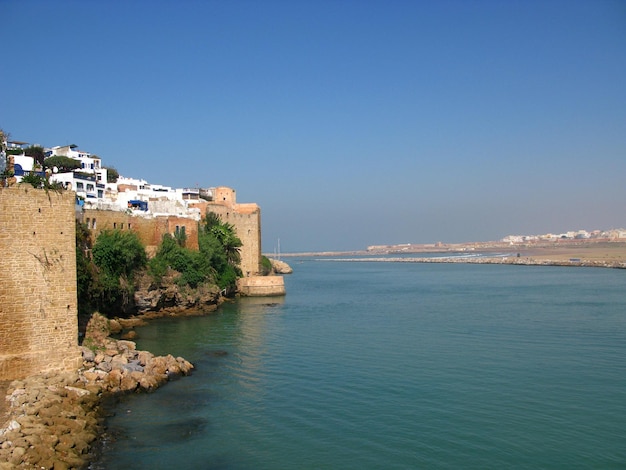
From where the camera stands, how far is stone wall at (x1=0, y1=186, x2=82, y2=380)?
12336 millimetres

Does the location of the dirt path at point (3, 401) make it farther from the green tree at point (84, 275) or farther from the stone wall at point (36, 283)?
the green tree at point (84, 275)

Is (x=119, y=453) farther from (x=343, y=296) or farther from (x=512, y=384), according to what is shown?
(x=343, y=296)

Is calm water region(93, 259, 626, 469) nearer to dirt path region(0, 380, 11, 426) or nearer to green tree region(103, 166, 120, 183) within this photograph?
dirt path region(0, 380, 11, 426)

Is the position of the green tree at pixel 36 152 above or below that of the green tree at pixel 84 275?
above

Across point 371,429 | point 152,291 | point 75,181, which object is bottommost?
point 371,429

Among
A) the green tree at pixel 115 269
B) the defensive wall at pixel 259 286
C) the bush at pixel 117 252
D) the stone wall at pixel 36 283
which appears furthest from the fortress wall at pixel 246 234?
the stone wall at pixel 36 283

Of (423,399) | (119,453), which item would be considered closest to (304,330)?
(423,399)

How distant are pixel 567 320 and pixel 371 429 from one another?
55.3 ft

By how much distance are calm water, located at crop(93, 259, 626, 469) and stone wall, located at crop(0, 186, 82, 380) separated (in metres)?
2.42

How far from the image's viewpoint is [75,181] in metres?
35.0

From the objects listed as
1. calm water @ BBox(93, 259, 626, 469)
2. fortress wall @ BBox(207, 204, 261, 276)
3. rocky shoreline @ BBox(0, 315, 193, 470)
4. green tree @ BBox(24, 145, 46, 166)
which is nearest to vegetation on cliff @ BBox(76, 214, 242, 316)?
fortress wall @ BBox(207, 204, 261, 276)

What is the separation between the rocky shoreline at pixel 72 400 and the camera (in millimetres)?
9008

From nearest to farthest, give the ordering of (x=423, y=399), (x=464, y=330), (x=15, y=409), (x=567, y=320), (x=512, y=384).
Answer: (x=15, y=409), (x=423, y=399), (x=512, y=384), (x=464, y=330), (x=567, y=320)

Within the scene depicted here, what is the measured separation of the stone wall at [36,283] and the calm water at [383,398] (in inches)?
95.4
